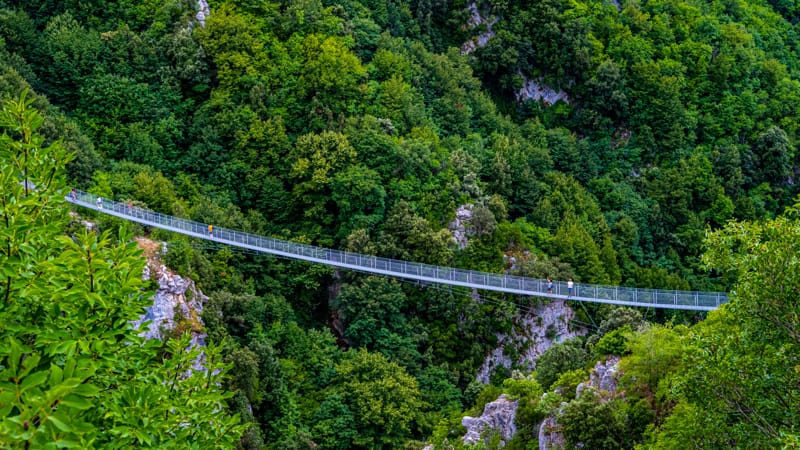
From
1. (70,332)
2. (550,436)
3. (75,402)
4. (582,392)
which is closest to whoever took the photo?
(75,402)

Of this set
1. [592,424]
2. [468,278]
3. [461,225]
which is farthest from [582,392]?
[461,225]

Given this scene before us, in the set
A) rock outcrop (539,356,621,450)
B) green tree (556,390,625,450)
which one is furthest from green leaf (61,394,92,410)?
rock outcrop (539,356,621,450)

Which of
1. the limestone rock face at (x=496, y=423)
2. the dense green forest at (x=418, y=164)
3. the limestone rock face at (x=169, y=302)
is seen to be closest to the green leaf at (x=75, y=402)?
the dense green forest at (x=418, y=164)

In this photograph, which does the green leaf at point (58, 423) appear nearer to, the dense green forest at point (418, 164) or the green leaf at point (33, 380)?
the green leaf at point (33, 380)

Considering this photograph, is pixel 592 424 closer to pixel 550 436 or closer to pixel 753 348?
pixel 550 436

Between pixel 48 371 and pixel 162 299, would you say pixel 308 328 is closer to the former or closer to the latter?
pixel 162 299

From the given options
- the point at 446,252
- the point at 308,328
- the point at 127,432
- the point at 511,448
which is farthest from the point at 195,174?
the point at 127,432
